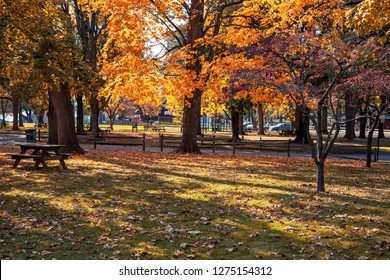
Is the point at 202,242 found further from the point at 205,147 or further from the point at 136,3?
the point at 205,147

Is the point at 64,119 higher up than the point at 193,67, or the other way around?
the point at 193,67

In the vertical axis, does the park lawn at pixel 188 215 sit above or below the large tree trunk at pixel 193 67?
below

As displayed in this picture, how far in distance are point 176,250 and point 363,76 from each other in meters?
9.80

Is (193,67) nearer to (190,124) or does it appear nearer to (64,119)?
(190,124)

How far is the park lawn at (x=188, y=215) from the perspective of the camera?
7125 mm

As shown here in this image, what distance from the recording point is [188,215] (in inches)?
375

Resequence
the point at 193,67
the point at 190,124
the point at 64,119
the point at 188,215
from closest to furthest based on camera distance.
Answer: the point at 188,215
the point at 64,119
the point at 193,67
the point at 190,124

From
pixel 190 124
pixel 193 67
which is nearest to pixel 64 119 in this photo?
pixel 190 124

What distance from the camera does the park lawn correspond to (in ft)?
23.4

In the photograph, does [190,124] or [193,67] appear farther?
[190,124]

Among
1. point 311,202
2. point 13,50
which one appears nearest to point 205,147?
point 13,50

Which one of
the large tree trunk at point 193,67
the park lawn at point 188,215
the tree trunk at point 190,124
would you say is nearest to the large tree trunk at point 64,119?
the tree trunk at point 190,124

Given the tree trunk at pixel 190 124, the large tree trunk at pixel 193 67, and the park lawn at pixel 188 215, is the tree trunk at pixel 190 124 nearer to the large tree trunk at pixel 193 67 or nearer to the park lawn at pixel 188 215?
the large tree trunk at pixel 193 67

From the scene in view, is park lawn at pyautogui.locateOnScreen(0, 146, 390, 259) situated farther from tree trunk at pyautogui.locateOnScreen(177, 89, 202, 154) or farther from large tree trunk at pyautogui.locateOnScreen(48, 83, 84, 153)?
tree trunk at pyautogui.locateOnScreen(177, 89, 202, 154)
